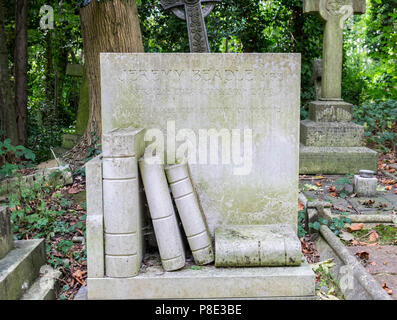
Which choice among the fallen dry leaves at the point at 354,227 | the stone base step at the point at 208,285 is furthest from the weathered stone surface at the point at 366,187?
the stone base step at the point at 208,285

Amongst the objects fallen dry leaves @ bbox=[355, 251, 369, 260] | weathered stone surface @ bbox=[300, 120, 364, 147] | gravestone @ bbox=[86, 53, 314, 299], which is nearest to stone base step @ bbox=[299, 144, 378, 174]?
weathered stone surface @ bbox=[300, 120, 364, 147]

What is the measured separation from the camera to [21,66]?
779cm

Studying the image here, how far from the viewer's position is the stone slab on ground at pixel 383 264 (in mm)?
3119

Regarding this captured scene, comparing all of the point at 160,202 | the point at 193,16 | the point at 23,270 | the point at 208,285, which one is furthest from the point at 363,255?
the point at 193,16

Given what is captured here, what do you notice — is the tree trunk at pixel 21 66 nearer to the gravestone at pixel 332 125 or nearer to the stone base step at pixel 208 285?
the gravestone at pixel 332 125

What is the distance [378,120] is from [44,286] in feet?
27.6

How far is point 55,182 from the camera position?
529cm

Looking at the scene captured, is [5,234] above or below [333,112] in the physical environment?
below

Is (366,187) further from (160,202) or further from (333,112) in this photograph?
(160,202)

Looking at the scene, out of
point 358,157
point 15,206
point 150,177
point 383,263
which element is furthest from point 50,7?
point 383,263

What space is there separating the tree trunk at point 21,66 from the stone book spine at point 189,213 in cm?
544

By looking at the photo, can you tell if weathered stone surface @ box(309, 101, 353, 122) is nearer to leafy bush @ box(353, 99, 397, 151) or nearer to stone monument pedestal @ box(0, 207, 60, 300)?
leafy bush @ box(353, 99, 397, 151)

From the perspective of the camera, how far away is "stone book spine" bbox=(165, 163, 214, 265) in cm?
295
